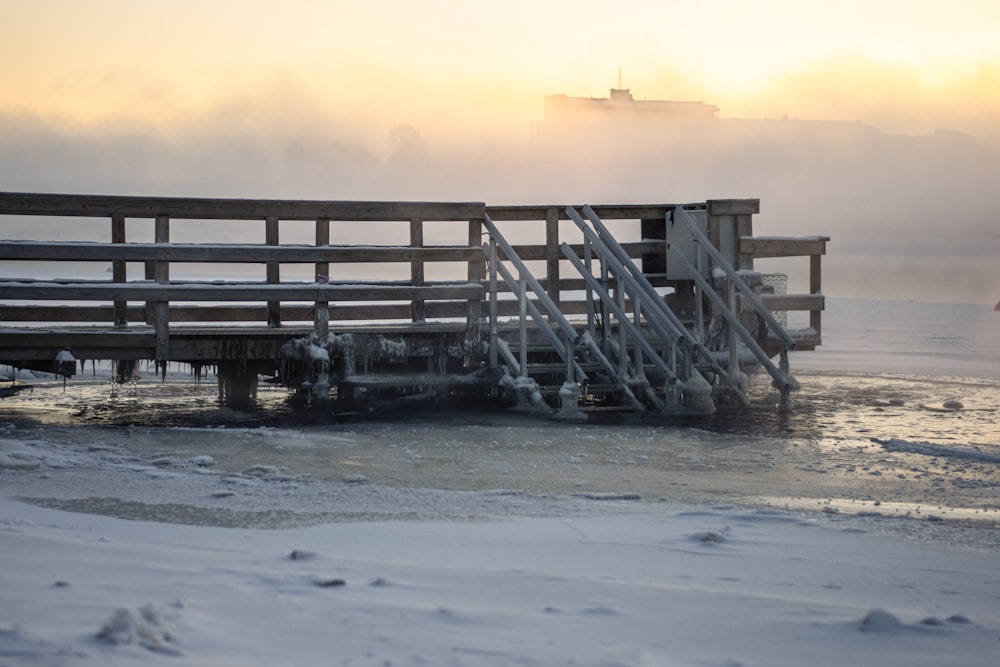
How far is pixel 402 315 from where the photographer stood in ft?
43.3

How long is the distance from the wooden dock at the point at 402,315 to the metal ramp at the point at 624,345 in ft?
0.09

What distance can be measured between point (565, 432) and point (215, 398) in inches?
203

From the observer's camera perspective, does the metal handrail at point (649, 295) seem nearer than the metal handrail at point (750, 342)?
Yes

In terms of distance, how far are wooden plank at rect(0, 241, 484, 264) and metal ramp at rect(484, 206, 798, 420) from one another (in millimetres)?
794

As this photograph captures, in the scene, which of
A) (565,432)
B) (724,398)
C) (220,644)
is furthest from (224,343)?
(220,644)

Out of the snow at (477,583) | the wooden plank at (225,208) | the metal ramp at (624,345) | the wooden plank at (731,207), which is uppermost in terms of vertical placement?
the wooden plank at (731,207)

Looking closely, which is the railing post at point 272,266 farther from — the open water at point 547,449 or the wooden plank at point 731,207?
the wooden plank at point 731,207

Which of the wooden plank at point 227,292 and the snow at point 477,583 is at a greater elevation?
the wooden plank at point 227,292

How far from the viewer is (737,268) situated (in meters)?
13.9

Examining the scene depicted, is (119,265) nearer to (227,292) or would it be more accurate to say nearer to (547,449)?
(227,292)

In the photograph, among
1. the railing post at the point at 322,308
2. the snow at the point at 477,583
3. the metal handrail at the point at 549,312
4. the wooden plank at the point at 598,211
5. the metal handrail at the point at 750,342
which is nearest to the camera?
the snow at the point at 477,583

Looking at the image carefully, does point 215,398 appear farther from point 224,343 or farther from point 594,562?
point 594,562

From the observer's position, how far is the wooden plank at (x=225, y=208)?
437 inches

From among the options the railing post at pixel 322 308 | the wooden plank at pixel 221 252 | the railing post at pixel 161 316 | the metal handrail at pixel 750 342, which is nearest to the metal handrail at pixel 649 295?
the metal handrail at pixel 750 342
